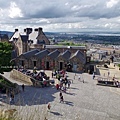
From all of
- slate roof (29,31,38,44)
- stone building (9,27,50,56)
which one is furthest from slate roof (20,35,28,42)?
slate roof (29,31,38,44)

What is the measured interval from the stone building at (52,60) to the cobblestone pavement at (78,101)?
10893 mm

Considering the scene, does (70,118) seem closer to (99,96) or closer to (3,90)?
(99,96)

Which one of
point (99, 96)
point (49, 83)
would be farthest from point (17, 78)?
point (99, 96)

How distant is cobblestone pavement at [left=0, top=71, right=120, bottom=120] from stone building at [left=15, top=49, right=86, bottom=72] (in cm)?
1089

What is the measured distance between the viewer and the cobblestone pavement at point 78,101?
20047 mm

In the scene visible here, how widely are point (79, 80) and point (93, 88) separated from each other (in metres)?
5.27

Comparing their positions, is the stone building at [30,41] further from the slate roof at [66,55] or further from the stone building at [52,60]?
the slate roof at [66,55]

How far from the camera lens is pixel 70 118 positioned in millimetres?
19281

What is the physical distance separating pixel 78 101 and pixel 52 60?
902 inches

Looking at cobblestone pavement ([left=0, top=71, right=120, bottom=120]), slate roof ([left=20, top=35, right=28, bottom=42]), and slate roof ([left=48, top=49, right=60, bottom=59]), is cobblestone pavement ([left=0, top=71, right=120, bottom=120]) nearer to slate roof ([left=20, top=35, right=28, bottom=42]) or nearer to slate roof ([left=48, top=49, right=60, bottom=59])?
slate roof ([left=48, top=49, right=60, bottom=59])

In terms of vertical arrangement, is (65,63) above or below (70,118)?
above

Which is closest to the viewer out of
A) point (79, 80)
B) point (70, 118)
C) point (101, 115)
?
point (70, 118)

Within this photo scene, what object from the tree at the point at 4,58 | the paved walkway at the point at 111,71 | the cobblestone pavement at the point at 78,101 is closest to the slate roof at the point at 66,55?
the paved walkway at the point at 111,71

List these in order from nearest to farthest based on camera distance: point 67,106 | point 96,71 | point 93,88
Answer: point 67,106, point 93,88, point 96,71
